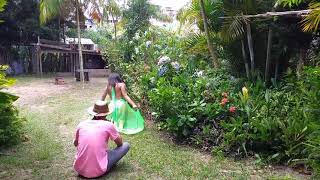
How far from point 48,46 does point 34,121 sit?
44.5ft

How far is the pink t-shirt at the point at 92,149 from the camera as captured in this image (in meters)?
4.45

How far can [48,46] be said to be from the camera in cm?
2072

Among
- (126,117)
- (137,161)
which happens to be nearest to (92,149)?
(137,161)

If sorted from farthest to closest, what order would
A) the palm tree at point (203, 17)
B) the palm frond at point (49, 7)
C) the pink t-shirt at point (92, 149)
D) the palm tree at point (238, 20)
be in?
1. the palm frond at point (49, 7)
2. the palm tree at point (203, 17)
3. the palm tree at point (238, 20)
4. the pink t-shirt at point (92, 149)

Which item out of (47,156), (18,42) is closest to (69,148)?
(47,156)

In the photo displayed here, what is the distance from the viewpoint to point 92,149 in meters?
4.44

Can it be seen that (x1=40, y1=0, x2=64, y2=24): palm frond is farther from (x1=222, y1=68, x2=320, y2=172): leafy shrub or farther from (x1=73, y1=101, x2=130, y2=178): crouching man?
(x1=73, y1=101, x2=130, y2=178): crouching man

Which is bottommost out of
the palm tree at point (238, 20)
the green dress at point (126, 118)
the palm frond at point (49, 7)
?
the green dress at point (126, 118)

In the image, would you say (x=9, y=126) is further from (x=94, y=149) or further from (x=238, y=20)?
(x=238, y=20)

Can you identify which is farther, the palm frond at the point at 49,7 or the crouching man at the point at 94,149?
the palm frond at the point at 49,7

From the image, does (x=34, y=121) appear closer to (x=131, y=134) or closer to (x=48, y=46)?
(x=131, y=134)

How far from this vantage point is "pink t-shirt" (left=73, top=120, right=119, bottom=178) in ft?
14.6

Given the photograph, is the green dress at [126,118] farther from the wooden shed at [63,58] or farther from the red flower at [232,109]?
the wooden shed at [63,58]

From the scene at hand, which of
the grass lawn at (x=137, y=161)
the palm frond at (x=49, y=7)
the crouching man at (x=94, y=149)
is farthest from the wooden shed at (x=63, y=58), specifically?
the crouching man at (x=94, y=149)
